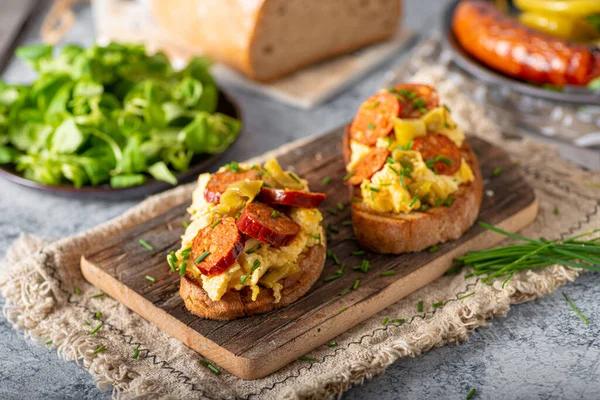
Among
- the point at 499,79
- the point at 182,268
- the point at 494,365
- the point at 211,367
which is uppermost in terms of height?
the point at 182,268

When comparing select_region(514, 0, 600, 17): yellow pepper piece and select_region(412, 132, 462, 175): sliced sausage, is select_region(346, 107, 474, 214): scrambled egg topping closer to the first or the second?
select_region(412, 132, 462, 175): sliced sausage

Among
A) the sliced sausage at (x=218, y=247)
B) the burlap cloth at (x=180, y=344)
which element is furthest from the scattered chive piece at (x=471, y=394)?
the sliced sausage at (x=218, y=247)

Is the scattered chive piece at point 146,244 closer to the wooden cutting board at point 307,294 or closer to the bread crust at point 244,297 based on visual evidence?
the wooden cutting board at point 307,294

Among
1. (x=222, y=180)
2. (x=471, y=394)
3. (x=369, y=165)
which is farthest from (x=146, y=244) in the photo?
(x=471, y=394)

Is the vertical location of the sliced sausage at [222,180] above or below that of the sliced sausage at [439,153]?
above

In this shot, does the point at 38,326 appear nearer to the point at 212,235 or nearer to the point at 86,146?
the point at 212,235

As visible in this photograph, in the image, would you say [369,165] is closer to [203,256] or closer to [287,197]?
[287,197]
